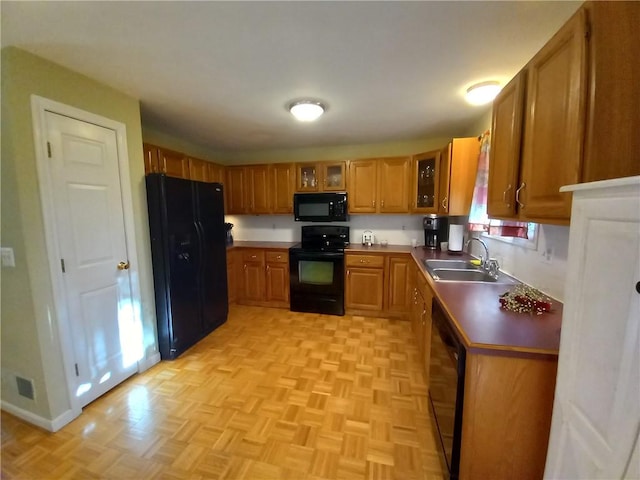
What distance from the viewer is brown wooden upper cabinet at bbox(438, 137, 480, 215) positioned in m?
2.50

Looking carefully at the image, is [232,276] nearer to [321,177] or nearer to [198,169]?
[198,169]

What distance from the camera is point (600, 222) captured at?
672 millimetres

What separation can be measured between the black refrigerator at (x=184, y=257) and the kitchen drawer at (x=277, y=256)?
769 mm

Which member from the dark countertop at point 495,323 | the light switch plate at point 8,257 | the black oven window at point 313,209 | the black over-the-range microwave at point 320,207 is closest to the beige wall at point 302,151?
the black over-the-range microwave at point 320,207

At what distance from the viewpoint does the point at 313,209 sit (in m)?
3.58

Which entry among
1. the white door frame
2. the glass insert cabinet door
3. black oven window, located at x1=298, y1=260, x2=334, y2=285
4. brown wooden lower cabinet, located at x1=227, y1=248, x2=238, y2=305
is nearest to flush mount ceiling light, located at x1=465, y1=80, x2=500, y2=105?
the glass insert cabinet door

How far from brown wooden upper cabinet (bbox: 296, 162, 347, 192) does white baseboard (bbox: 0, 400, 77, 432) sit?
10.1ft

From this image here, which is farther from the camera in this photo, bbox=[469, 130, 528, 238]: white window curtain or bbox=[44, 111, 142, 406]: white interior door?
bbox=[469, 130, 528, 238]: white window curtain

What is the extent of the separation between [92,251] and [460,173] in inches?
128

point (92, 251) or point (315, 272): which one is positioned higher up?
point (92, 251)

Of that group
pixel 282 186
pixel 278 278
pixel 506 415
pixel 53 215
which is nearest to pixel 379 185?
pixel 282 186

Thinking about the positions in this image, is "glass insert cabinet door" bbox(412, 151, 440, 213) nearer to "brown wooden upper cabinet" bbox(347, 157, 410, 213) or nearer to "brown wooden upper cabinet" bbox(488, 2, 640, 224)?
"brown wooden upper cabinet" bbox(347, 157, 410, 213)

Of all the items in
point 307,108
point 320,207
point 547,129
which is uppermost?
point 307,108

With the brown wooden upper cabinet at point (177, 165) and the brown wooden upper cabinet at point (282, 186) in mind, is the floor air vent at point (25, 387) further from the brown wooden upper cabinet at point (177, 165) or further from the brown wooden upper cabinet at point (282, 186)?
the brown wooden upper cabinet at point (282, 186)
